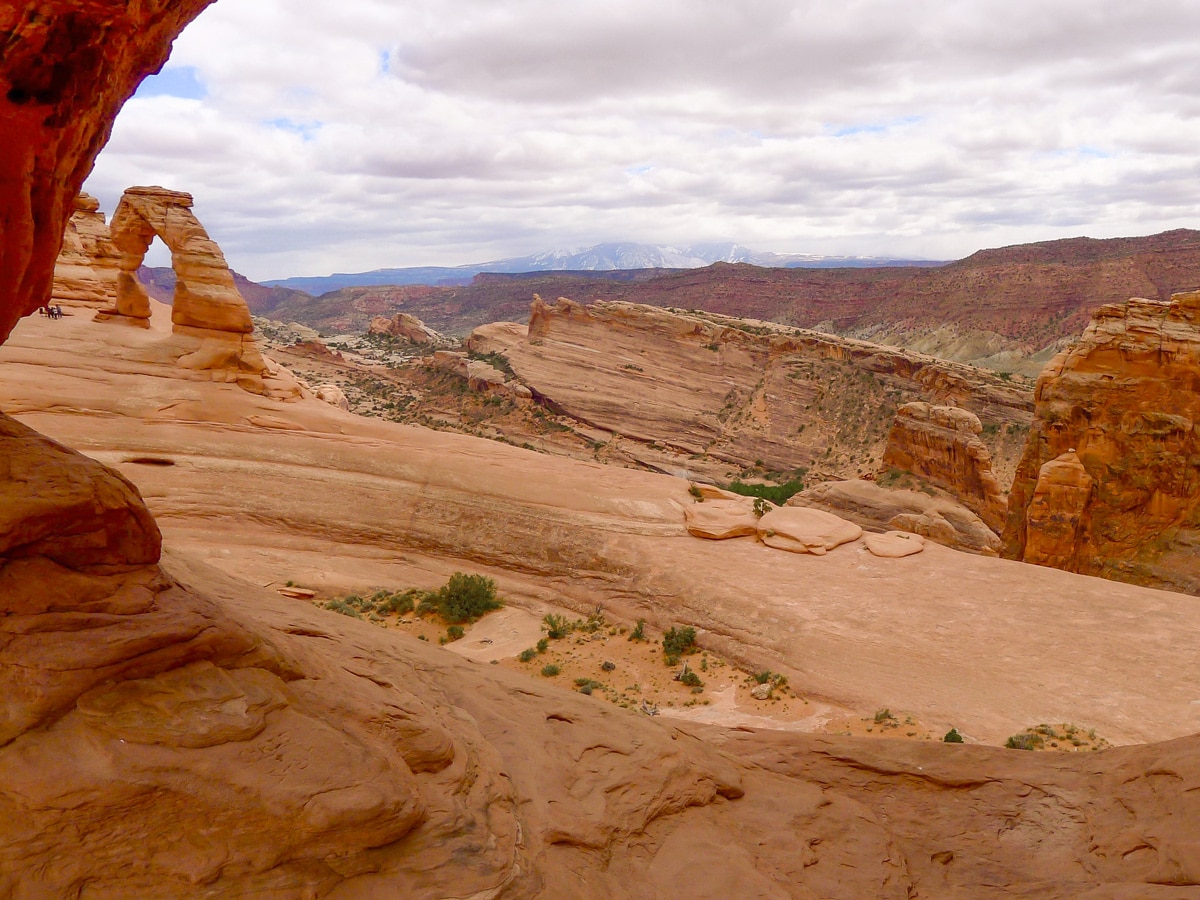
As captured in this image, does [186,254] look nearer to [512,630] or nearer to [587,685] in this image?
[512,630]

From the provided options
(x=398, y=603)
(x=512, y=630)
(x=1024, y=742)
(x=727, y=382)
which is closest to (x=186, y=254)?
(x=398, y=603)

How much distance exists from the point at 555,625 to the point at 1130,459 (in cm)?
2315

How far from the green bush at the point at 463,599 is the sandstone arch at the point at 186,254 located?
1234 cm

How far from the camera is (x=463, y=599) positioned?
17.8m

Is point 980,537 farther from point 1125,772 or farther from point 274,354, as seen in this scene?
point 274,354

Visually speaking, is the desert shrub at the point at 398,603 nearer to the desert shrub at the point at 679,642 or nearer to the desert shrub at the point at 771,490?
the desert shrub at the point at 679,642

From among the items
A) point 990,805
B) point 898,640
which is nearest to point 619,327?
point 898,640

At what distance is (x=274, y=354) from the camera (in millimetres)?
67000

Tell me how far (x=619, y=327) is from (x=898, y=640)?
173 ft

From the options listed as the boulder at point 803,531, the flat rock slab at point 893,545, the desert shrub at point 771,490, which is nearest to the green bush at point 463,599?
the boulder at point 803,531

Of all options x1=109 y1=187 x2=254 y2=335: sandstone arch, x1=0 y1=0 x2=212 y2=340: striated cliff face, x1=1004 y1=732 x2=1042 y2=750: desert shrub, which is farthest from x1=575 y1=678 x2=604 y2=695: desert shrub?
x1=109 y1=187 x2=254 y2=335: sandstone arch

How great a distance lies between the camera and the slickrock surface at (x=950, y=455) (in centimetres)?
3938

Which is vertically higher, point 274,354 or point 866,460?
point 274,354

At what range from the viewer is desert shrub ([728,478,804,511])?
45103 millimetres
